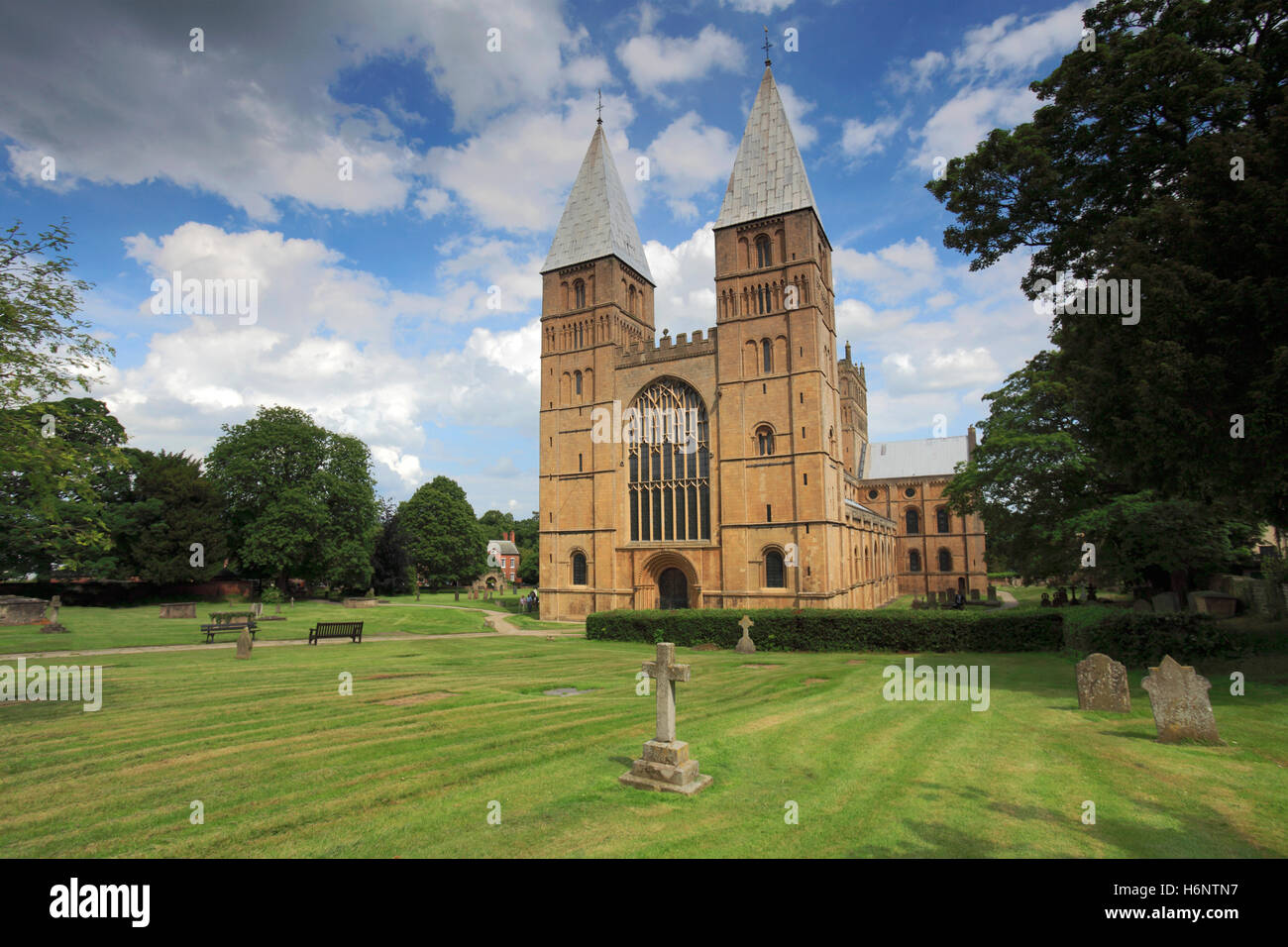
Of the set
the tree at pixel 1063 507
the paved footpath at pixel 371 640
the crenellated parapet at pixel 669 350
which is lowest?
the paved footpath at pixel 371 640

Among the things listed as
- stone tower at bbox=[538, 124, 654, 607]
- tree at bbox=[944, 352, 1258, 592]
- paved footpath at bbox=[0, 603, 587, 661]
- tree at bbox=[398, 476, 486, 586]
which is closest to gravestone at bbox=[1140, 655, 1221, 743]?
tree at bbox=[944, 352, 1258, 592]

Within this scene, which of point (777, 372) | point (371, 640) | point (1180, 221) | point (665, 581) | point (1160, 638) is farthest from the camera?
point (665, 581)

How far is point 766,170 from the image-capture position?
34.6 meters

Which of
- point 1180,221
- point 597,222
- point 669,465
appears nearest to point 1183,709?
point 1180,221

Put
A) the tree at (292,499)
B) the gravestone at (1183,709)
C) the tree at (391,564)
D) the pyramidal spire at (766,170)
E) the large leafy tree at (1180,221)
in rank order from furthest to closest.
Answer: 1. the tree at (391,564)
2. the tree at (292,499)
3. the pyramidal spire at (766,170)
4. the large leafy tree at (1180,221)
5. the gravestone at (1183,709)

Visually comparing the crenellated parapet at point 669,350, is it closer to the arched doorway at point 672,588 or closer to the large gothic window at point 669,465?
the large gothic window at point 669,465

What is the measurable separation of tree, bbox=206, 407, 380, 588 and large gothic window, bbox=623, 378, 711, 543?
2138 centimetres

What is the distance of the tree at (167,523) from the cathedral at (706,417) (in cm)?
2063

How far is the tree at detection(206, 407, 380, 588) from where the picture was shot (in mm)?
40219

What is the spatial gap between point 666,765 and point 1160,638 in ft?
45.0

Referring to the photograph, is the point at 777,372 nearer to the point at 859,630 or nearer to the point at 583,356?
the point at 583,356

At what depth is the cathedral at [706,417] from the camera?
31375mm

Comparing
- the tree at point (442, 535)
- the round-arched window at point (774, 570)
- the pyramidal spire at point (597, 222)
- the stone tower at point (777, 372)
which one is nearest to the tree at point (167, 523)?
the tree at point (442, 535)
